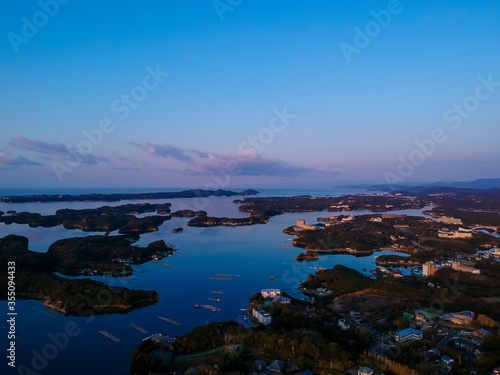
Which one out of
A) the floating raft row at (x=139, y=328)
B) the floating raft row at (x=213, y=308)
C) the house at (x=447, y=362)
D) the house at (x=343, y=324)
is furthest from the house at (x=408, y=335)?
the floating raft row at (x=139, y=328)

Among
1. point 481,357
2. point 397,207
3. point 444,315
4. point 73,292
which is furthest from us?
point 397,207

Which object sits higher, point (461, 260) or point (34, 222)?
point (34, 222)

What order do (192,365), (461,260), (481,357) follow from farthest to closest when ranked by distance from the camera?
(461,260) → (192,365) → (481,357)

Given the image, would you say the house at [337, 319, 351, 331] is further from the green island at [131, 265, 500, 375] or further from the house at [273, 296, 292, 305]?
the house at [273, 296, 292, 305]

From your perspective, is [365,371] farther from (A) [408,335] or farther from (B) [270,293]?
(B) [270,293]

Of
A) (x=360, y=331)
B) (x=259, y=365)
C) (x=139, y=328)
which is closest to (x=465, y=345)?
(x=360, y=331)

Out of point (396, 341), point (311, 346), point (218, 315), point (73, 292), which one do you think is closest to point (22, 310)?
point (73, 292)

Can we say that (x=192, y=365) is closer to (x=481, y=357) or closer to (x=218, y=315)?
(x=218, y=315)

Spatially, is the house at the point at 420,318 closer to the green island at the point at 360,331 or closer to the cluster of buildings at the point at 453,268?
the green island at the point at 360,331
